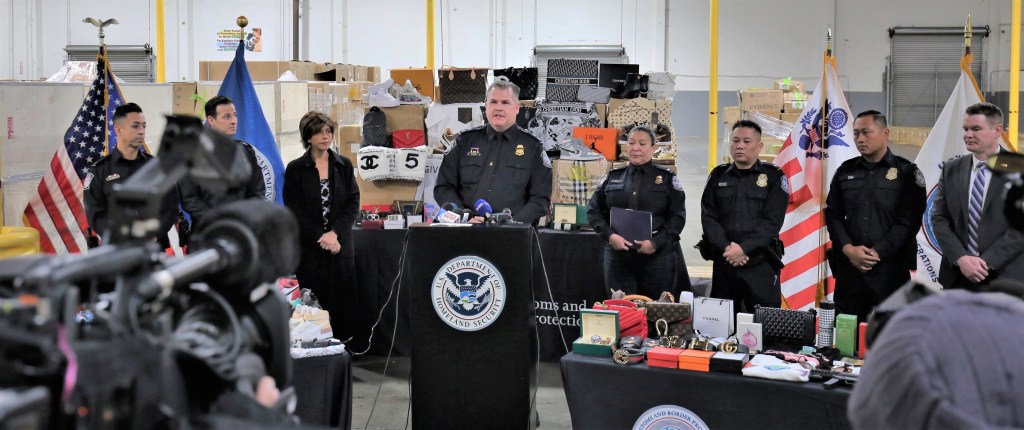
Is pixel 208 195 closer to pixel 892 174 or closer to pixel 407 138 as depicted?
pixel 407 138

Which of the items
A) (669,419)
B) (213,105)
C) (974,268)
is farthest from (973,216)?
(213,105)

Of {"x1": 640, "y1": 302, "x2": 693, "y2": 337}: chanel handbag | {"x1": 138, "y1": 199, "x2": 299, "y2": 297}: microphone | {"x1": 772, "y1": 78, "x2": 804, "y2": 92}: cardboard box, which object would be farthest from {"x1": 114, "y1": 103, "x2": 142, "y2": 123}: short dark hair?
{"x1": 772, "y1": 78, "x2": 804, "y2": 92}: cardboard box

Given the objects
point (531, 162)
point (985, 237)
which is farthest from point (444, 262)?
point (985, 237)

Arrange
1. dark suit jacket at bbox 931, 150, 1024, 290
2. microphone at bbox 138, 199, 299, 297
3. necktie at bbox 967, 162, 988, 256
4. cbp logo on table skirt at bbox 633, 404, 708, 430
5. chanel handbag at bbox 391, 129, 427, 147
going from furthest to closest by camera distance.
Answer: chanel handbag at bbox 391, 129, 427, 147
necktie at bbox 967, 162, 988, 256
dark suit jacket at bbox 931, 150, 1024, 290
cbp logo on table skirt at bbox 633, 404, 708, 430
microphone at bbox 138, 199, 299, 297

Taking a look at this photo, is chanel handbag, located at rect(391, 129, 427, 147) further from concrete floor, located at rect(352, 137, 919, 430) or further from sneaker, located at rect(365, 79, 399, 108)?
concrete floor, located at rect(352, 137, 919, 430)

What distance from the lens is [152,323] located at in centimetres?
124

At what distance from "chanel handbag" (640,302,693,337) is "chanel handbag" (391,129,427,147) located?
3433 millimetres

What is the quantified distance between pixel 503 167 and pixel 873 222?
5.78 ft

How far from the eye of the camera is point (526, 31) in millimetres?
17688

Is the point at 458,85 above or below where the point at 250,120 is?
above

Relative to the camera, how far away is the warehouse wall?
1742 centimetres

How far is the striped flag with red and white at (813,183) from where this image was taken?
18.1 ft

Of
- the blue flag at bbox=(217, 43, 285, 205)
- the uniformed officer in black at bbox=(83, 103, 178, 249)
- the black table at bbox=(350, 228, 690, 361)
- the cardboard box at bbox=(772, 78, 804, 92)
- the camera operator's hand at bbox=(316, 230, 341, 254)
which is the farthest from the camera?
the cardboard box at bbox=(772, 78, 804, 92)

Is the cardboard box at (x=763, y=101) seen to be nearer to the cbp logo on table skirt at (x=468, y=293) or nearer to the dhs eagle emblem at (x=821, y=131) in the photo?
the dhs eagle emblem at (x=821, y=131)
